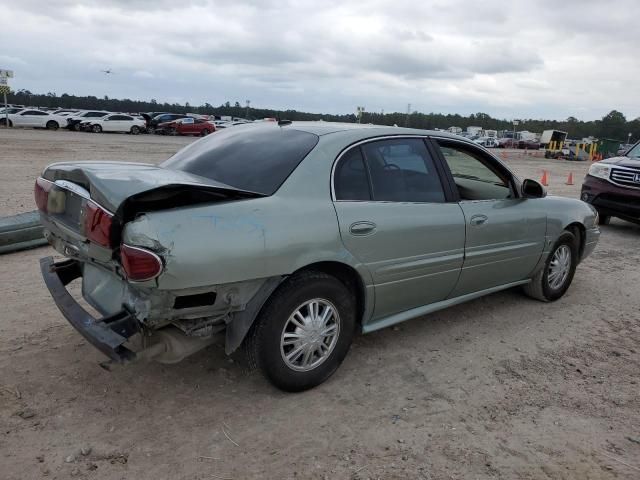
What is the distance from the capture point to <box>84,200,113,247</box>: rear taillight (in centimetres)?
270

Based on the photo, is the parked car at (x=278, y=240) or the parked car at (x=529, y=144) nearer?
the parked car at (x=278, y=240)

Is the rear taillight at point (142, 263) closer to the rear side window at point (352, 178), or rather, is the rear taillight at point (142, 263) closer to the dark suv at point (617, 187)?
the rear side window at point (352, 178)

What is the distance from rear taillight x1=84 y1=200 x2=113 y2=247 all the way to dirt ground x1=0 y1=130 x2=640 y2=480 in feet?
3.41

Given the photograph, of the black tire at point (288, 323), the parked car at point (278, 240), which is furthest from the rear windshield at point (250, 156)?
the black tire at point (288, 323)

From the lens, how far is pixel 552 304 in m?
5.21

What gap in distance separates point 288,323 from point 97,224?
122cm

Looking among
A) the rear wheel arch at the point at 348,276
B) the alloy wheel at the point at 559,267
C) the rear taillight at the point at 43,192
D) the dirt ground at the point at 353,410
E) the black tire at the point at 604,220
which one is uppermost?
the rear taillight at the point at 43,192

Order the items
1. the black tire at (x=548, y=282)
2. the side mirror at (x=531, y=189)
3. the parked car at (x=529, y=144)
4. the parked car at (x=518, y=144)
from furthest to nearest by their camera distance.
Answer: the parked car at (x=518, y=144) → the parked car at (x=529, y=144) → the black tire at (x=548, y=282) → the side mirror at (x=531, y=189)

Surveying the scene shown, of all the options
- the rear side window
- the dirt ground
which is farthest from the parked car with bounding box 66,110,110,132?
the rear side window

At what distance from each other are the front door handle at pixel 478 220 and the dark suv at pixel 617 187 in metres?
5.51

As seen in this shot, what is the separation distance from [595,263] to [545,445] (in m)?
4.70

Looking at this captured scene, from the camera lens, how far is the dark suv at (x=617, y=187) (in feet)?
27.3

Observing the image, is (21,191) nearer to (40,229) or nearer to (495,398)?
(40,229)

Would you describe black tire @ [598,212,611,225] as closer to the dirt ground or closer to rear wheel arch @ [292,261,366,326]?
the dirt ground
